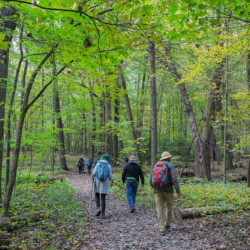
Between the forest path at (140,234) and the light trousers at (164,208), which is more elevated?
the light trousers at (164,208)

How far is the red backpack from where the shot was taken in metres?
4.34

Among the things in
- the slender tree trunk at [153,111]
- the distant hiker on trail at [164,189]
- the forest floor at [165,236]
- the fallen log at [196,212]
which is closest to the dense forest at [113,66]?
the slender tree trunk at [153,111]

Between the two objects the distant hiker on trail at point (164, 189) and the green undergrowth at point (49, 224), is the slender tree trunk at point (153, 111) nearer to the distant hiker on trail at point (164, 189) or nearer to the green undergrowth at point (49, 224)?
the green undergrowth at point (49, 224)

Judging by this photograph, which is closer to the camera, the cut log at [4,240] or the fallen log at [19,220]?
the cut log at [4,240]

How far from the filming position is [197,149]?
12.1 metres

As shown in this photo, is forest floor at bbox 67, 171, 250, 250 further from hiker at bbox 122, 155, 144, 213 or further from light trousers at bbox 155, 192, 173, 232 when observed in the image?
hiker at bbox 122, 155, 144, 213

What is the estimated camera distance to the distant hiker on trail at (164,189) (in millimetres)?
4352

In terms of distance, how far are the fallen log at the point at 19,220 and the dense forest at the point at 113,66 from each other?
0.90ft

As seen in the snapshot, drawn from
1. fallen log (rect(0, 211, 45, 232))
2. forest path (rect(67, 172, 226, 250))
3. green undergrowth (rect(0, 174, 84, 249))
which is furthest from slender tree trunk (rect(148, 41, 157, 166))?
fallen log (rect(0, 211, 45, 232))

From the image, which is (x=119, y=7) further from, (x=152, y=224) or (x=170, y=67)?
(x=170, y=67)

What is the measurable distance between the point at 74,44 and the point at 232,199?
6.32 metres

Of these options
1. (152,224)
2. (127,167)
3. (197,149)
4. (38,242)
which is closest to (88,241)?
(38,242)

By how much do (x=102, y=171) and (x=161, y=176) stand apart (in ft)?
6.81

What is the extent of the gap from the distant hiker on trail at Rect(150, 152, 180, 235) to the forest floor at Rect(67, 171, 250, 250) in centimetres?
27
